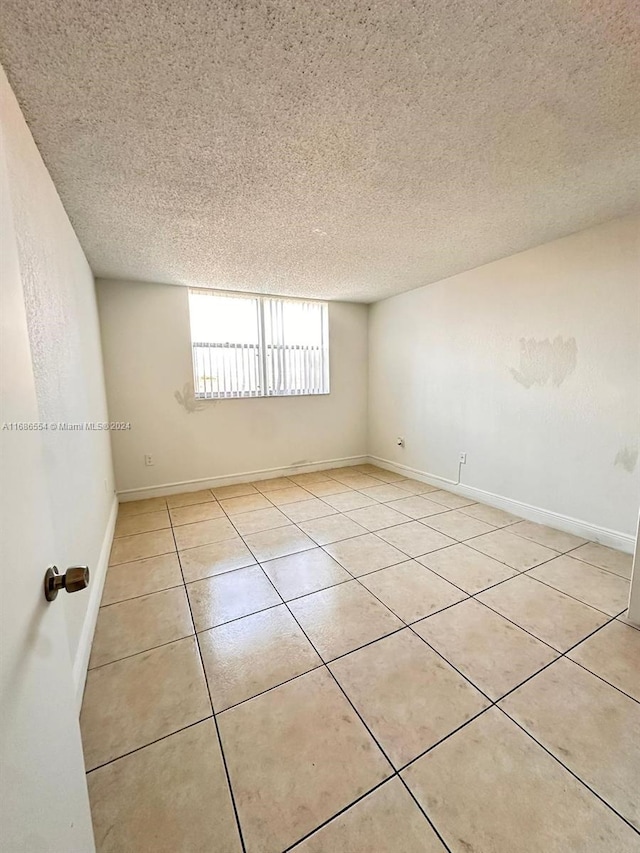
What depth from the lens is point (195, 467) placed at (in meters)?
3.78

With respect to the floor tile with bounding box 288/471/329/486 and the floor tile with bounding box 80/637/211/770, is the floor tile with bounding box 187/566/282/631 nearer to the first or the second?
the floor tile with bounding box 80/637/211/770

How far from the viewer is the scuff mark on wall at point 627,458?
2245mm

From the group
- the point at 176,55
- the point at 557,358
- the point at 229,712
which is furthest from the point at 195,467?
the point at 557,358

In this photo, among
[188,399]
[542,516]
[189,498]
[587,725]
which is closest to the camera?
[587,725]

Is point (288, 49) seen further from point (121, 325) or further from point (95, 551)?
point (121, 325)

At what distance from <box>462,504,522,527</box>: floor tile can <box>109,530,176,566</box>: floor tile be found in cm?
249

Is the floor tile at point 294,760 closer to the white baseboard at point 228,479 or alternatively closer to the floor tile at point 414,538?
the floor tile at point 414,538

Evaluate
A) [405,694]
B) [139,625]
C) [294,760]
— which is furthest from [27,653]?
[139,625]

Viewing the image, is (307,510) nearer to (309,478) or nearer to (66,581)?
(309,478)

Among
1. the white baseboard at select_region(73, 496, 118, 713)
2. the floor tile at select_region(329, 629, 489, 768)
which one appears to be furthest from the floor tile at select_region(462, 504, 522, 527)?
the white baseboard at select_region(73, 496, 118, 713)

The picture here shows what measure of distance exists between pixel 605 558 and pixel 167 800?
266cm

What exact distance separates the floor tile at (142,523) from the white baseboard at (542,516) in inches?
107

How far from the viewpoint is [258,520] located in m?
2.98

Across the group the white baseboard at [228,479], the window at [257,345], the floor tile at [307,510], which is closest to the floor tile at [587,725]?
the floor tile at [307,510]
